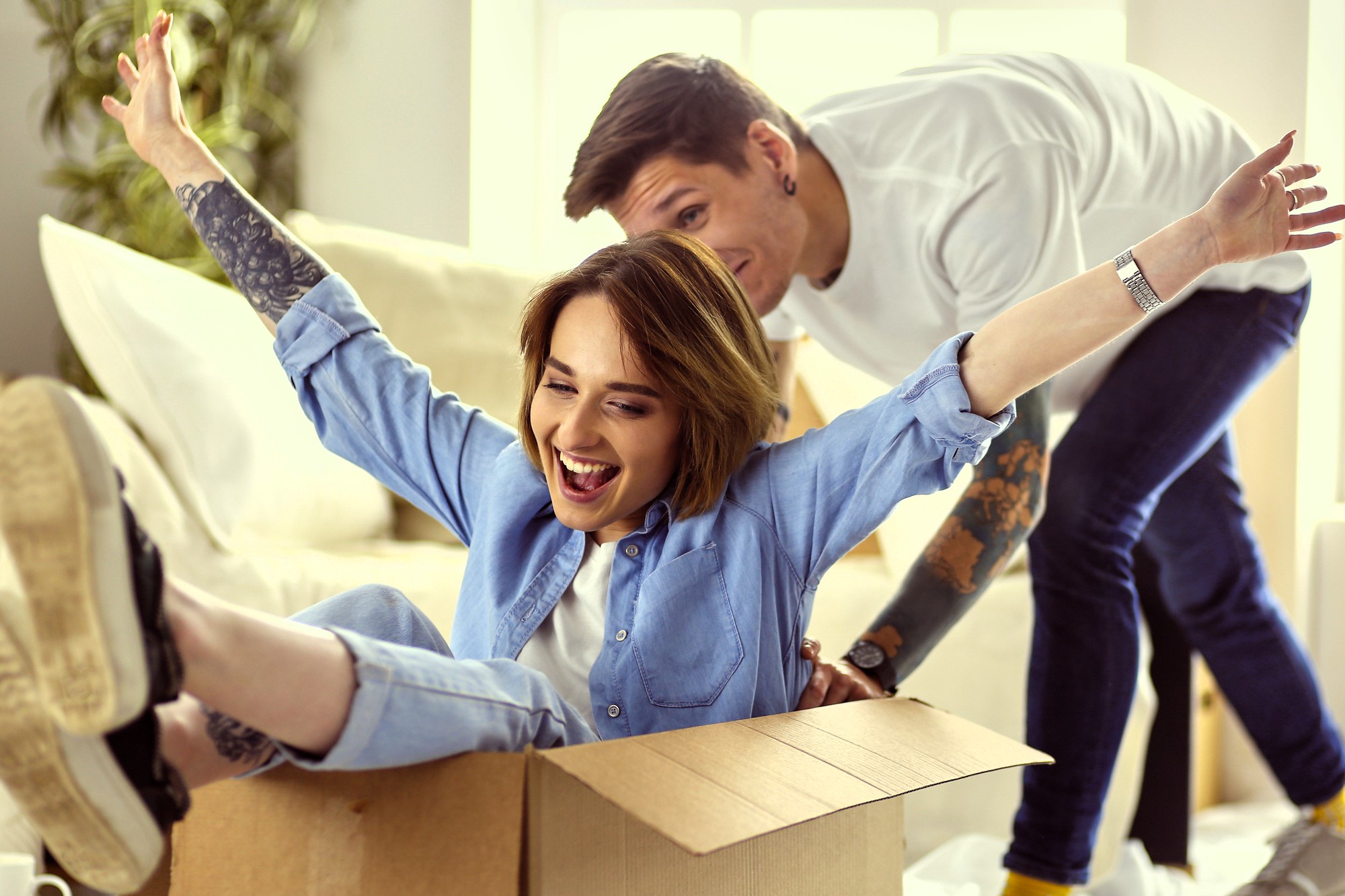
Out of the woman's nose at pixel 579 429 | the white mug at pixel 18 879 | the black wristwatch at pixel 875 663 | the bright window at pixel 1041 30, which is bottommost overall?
the white mug at pixel 18 879

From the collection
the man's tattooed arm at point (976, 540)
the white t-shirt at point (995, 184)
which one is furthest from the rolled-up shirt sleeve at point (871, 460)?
the white t-shirt at point (995, 184)

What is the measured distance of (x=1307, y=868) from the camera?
134 cm

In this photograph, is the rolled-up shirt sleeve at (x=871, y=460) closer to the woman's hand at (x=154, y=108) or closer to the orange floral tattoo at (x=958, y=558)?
the orange floral tattoo at (x=958, y=558)

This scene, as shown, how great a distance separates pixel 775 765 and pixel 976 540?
504 mm

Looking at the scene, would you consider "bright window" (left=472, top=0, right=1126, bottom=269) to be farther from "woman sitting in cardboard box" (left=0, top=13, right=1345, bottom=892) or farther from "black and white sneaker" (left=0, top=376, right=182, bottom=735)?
"black and white sneaker" (left=0, top=376, right=182, bottom=735)

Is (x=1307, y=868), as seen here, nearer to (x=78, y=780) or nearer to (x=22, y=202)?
(x=78, y=780)

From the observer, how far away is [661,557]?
878 mm

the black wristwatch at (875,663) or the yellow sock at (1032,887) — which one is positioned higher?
the black wristwatch at (875,663)

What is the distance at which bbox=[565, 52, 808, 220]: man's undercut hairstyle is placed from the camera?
1.09 m

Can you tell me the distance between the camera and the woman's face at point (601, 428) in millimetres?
883

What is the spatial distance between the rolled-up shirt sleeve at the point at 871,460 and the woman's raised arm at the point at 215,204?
442 millimetres

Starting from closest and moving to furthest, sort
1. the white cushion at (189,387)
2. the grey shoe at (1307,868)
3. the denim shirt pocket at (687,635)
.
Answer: the denim shirt pocket at (687,635), the grey shoe at (1307,868), the white cushion at (189,387)

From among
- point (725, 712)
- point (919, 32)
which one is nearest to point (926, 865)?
point (725, 712)

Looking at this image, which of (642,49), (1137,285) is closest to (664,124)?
(1137,285)
